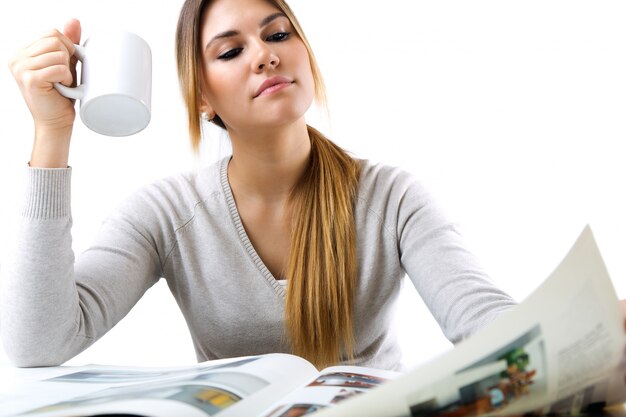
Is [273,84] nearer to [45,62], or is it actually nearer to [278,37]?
[278,37]

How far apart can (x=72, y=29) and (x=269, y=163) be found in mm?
462

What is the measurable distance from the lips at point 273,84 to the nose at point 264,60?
0.08 ft

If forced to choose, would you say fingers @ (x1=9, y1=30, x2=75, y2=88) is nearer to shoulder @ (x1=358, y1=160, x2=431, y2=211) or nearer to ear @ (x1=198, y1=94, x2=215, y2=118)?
ear @ (x1=198, y1=94, x2=215, y2=118)

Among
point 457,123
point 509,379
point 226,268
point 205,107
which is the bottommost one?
point 509,379

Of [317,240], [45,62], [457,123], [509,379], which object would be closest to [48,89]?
[45,62]

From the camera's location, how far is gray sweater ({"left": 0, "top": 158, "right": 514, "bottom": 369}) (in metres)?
1.17

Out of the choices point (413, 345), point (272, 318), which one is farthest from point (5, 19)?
point (413, 345)

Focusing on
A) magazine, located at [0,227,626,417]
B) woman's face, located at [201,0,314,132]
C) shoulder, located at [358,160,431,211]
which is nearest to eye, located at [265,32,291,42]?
woman's face, located at [201,0,314,132]

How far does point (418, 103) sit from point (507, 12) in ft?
1.33

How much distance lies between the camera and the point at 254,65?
1294mm

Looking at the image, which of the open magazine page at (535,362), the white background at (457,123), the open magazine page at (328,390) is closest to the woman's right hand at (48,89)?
the open magazine page at (328,390)

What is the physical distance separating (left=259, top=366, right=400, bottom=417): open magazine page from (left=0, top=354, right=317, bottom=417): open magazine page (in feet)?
0.10

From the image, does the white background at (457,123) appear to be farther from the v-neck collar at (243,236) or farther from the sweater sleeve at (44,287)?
the sweater sleeve at (44,287)

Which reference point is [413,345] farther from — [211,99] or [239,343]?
[211,99]
